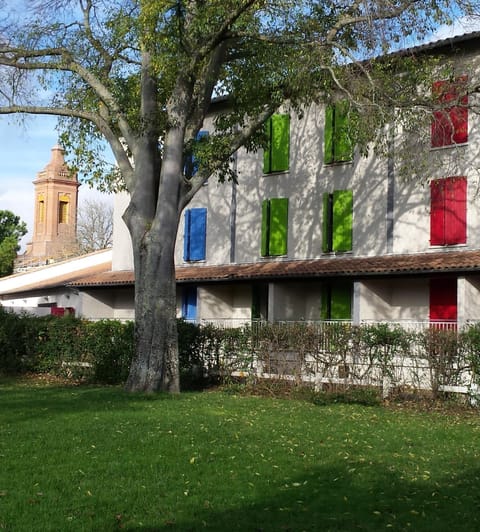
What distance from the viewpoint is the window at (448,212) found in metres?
21.2

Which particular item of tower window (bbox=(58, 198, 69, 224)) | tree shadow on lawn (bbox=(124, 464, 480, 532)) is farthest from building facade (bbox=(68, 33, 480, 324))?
tower window (bbox=(58, 198, 69, 224))

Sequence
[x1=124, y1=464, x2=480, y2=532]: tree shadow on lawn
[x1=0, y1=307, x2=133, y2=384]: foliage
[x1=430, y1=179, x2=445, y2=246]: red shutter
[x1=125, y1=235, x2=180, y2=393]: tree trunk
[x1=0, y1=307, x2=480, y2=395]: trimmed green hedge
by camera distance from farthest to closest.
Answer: [x1=430, y1=179, x2=445, y2=246]: red shutter, [x1=0, y1=307, x2=133, y2=384]: foliage, [x1=125, y1=235, x2=180, y2=393]: tree trunk, [x1=0, y1=307, x2=480, y2=395]: trimmed green hedge, [x1=124, y1=464, x2=480, y2=532]: tree shadow on lawn

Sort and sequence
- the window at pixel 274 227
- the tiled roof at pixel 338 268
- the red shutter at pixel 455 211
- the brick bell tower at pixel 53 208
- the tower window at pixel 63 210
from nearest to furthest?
the tiled roof at pixel 338 268
the red shutter at pixel 455 211
the window at pixel 274 227
the brick bell tower at pixel 53 208
the tower window at pixel 63 210

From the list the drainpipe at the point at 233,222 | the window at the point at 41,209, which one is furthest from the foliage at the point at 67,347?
the window at the point at 41,209

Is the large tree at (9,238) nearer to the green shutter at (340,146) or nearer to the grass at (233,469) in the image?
the green shutter at (340,146)

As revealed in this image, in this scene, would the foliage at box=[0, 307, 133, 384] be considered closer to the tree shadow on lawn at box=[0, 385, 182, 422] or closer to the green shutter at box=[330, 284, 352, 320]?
the tree shadow on lawn at box=[0, 385, 182, 422]

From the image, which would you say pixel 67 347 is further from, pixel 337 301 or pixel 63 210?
pixel 63 210

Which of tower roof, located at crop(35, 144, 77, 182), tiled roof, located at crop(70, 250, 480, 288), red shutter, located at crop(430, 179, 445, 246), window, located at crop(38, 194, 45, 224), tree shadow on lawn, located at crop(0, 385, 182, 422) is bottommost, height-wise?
tree shadow on lawn, located at crop(0, 385, 182, 422)

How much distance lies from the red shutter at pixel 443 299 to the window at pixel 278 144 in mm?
6868

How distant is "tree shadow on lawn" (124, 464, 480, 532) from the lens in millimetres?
6295

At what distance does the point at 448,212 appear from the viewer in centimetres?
2148

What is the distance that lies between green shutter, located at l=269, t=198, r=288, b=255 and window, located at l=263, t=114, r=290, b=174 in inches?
44.1

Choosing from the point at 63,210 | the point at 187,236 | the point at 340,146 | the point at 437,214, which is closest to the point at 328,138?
the point at 340,146

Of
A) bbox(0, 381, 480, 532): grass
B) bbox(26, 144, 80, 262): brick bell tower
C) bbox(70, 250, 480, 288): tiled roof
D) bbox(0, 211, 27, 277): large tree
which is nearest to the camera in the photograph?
bbox(0, 381, 480, 532): grass
